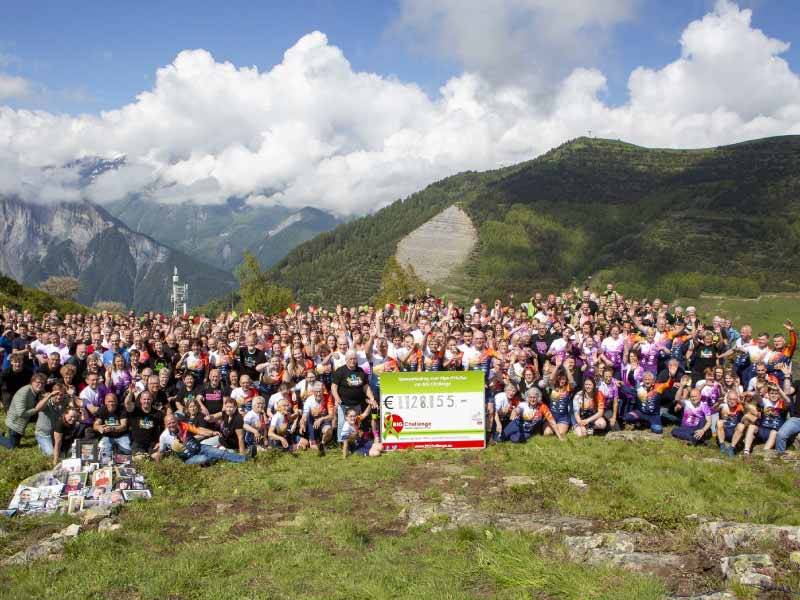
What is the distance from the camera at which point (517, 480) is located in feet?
33.2

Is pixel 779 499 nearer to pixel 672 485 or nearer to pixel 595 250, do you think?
pixel 672 485

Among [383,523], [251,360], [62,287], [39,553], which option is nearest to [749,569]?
[383,523]

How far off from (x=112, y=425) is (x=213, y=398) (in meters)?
1.95

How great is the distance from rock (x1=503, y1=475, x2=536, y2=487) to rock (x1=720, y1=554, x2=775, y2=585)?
412 cm

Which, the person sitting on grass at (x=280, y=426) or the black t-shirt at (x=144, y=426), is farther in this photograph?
the person sitting on grass at (x=280, y=426)

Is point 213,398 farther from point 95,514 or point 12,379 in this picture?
point 12,379

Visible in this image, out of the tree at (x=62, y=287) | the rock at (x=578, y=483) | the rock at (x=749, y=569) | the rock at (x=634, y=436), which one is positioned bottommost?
the rock at (x=578, y=483)

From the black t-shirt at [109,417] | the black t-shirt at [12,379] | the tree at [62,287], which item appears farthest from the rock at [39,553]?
the tree at [62,287]

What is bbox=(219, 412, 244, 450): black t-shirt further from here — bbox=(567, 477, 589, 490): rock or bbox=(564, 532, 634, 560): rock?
bbox=(564, 532, 634, 560): rock

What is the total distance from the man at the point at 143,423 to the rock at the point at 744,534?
382 inches

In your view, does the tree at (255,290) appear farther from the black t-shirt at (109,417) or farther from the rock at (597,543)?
the rock at (597,543)

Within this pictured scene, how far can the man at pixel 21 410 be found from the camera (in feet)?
38.5

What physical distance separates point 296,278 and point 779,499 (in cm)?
18001

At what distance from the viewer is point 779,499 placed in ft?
29.3
